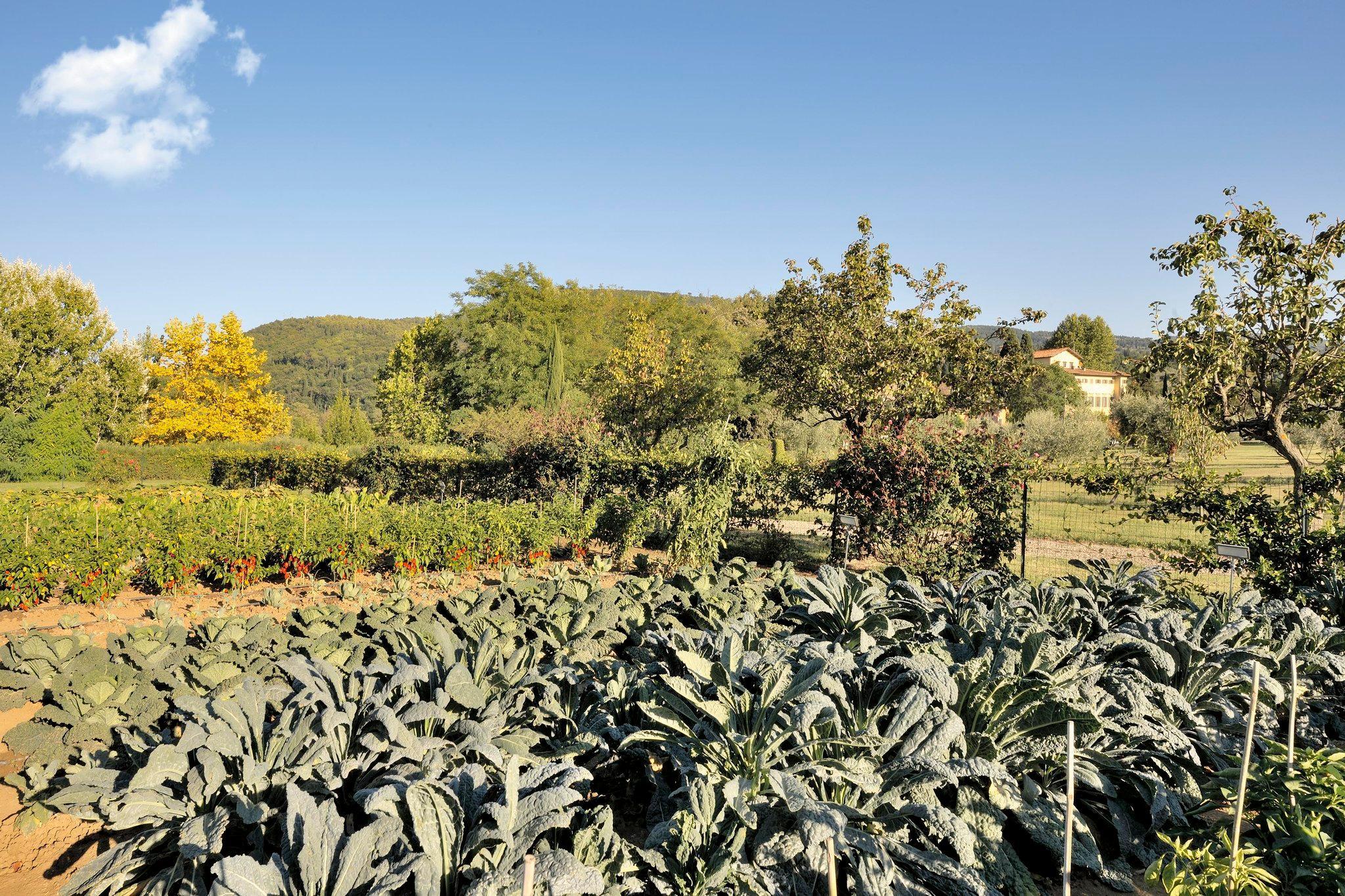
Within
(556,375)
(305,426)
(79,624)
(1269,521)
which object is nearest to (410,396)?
(305,426)

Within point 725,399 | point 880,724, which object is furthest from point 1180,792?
point 725,399

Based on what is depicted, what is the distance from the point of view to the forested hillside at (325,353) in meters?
78.6

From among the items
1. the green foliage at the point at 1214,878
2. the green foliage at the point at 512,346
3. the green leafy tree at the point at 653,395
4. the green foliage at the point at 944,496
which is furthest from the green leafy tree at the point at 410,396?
the green foliage at the point at 1214,878

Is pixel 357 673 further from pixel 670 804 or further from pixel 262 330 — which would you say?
pixel 262 330

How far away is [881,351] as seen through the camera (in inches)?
481

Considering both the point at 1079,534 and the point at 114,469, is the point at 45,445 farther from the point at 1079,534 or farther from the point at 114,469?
the point at 1079,534

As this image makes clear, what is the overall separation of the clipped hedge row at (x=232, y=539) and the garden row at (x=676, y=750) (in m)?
2.76

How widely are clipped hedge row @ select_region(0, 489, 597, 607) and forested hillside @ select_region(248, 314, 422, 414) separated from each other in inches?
2773

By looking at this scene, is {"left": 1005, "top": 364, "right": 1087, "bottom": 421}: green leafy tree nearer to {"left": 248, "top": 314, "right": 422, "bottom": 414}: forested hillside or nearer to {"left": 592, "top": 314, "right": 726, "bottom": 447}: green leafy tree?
{"left": 592, "top": 314, "right": 726, "bottom": 447}: green leafy tree

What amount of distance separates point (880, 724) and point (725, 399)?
64.9 feet

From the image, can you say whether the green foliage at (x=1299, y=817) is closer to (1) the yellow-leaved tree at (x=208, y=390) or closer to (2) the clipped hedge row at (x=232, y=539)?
(2) the clipped hedge row at (x=232, y=539)

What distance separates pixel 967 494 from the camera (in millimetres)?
8695

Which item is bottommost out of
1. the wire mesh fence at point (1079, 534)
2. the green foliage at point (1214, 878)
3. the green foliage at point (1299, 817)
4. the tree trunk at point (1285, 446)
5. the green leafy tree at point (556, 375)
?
the wire mesh fence at point (1079, 534)

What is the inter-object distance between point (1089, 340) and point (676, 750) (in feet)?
264
